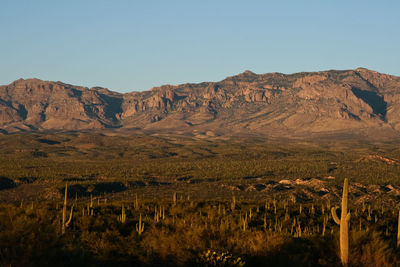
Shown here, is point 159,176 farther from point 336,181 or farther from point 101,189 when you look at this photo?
point 336,181

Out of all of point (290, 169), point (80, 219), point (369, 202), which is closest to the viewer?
point (80, 219)

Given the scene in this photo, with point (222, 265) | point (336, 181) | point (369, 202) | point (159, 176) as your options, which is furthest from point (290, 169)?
point (222, 265)

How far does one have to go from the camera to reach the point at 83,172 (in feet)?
342

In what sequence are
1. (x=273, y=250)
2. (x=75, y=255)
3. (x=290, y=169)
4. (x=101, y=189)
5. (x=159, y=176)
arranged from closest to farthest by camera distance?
1. (x=75, y=255)
2. (x=273, y=250)
3. (x=101, y=189)
4. (x=159, y=176)
5. (x=290, y=169)

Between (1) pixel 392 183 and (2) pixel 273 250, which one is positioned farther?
(1) pixel 392 183

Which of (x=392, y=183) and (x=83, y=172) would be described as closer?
(x=392, y=183)

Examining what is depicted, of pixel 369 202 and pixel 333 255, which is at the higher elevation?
pixel 333 255

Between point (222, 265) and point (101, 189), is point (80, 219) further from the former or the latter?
point (101, 189)

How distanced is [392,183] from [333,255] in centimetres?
7506

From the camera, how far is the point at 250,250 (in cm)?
1825

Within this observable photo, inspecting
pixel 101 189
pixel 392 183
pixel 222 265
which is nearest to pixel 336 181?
pixel 392 183

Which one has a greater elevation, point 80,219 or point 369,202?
point 80,219

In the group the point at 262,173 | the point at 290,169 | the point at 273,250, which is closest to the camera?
the point at 273,250

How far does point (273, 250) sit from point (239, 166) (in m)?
106
